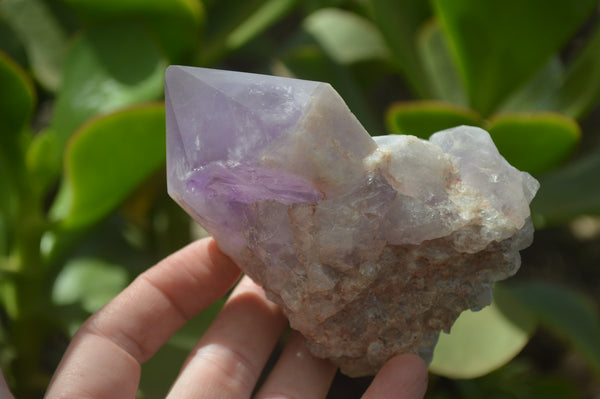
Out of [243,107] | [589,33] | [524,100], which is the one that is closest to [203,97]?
[243,107]

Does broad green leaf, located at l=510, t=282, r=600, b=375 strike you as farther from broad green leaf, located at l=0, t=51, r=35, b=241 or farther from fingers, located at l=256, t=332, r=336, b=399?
broad green leaf, located at l=0, t=51, r=35, b=241

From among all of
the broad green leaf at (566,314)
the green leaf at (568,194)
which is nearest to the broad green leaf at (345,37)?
the green leaf at (568,194)

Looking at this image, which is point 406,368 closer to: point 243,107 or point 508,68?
point 243,107

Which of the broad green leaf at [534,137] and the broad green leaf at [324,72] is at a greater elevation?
the broad green leaf at [324,72]

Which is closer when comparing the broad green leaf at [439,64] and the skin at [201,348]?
the skin at [201,348]

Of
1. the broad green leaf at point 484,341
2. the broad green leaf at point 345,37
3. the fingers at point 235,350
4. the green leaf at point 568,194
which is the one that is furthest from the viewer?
the broad green leaf at point 345,37

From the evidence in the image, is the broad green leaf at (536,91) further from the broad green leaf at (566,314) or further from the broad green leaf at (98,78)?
the broad green leaf at (98,78)
